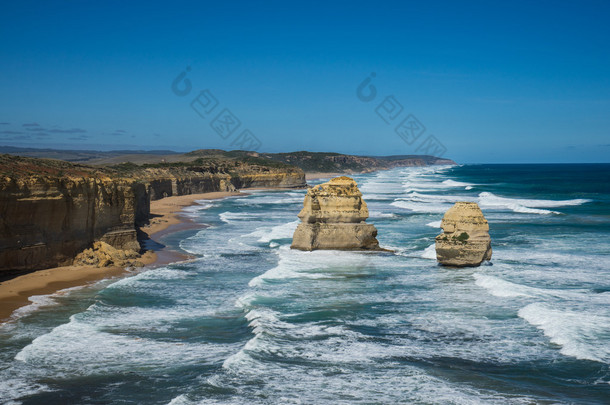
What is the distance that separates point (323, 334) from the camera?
1490cm

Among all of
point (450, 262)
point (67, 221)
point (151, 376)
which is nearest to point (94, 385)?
point (151, 376)

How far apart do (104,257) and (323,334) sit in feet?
40.7

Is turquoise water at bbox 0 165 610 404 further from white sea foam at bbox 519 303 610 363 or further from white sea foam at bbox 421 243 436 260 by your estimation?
white sea foam at bbox 421 243 436 260

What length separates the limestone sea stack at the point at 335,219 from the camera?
2683 centimetres

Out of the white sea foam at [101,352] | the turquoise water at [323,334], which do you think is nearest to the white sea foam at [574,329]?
the turquoise water at [323,334]

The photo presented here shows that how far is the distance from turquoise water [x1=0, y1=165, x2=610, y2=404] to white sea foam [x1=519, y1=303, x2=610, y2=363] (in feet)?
0.16

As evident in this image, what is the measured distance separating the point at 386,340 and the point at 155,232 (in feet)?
78.5

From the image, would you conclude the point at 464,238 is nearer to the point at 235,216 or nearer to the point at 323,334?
the point at 323,334

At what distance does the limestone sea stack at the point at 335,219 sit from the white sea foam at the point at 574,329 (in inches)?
425

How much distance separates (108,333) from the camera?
48.6 ft

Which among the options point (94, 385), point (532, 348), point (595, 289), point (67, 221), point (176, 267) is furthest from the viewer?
point (176, 267)

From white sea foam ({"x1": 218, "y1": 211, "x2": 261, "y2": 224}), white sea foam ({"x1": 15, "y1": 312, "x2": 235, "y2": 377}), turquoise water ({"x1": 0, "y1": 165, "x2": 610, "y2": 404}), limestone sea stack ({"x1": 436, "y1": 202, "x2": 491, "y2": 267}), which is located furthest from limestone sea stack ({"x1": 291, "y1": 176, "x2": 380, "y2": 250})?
white sea foam ({"x1": 218, "y1": 211, "x2": 261, "y2": 224})

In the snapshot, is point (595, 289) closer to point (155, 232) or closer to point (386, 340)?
point (386, 340)

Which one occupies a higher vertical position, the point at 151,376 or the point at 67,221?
the point at 67,221
